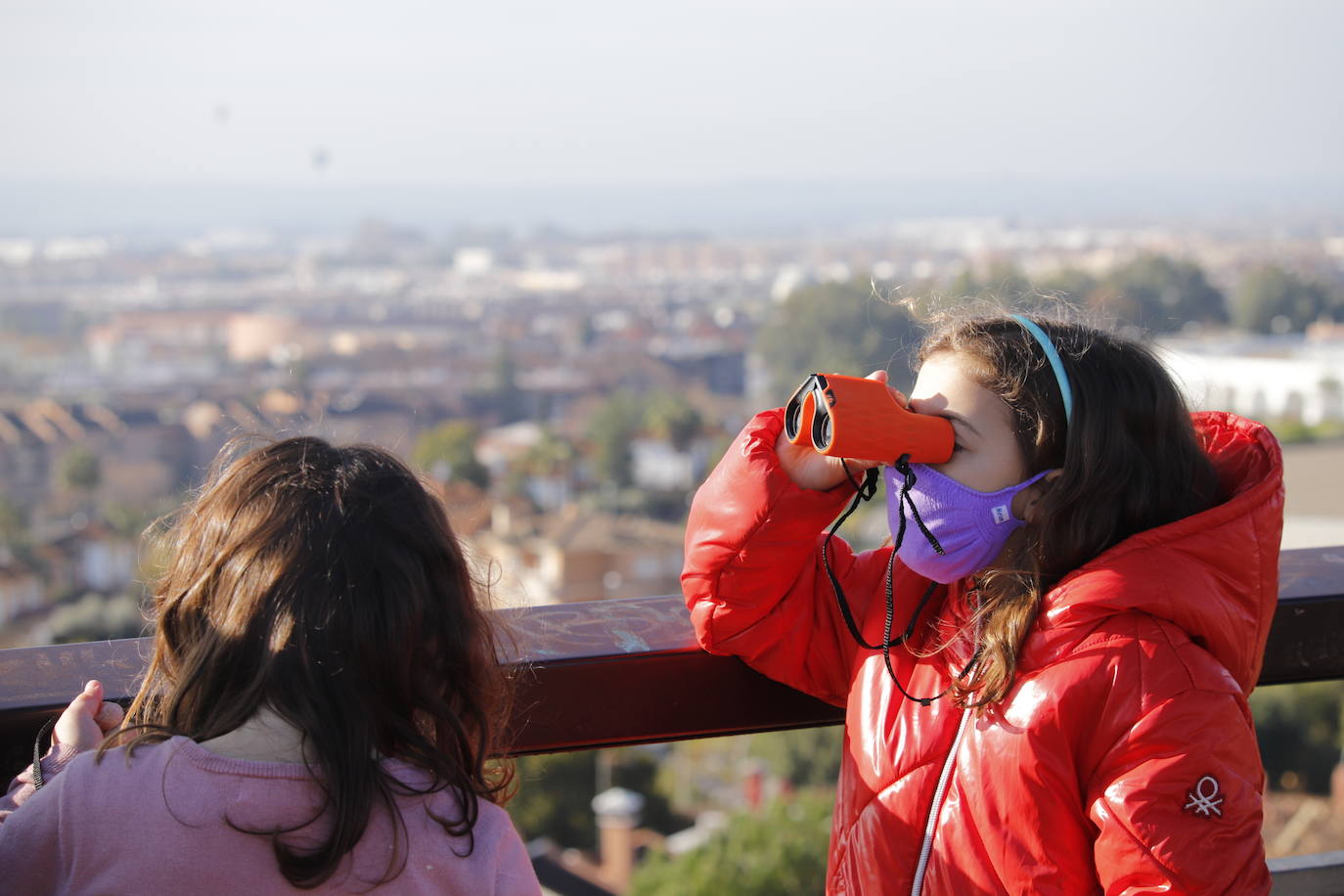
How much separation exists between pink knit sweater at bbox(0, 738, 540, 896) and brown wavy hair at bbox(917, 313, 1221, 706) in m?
0.53

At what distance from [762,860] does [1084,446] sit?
10.5 metres

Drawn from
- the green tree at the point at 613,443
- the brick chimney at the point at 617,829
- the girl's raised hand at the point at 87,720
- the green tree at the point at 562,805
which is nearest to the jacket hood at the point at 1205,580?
the girl's raised hand at the point at 87,720

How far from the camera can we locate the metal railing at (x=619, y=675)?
0.96m

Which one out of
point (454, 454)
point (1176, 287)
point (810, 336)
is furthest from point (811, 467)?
point (810, 336)

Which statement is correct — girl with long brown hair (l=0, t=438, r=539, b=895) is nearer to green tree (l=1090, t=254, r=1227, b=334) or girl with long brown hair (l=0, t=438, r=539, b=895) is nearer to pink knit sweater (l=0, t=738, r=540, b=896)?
pink knit sweater (l=0, t=738, r=540, b=896)

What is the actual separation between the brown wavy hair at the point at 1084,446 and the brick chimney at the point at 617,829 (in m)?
13.5

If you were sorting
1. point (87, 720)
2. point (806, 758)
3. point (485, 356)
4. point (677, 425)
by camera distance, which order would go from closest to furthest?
1. point (87, 720)
2. point (806, 758)
3. point (677, 425)
4. point (485, 356)

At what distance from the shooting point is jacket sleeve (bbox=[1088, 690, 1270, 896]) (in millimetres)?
900

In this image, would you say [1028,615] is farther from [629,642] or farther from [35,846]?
[35,846]

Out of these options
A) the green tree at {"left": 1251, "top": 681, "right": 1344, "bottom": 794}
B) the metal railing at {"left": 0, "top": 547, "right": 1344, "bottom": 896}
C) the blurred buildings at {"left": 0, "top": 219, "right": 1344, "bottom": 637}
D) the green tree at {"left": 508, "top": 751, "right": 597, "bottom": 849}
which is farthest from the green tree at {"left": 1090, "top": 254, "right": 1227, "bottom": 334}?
the metal railing at {"left": 0, "top": 547, "right": 1344, "bottom": 896}

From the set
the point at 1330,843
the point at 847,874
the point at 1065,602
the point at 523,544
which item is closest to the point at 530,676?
the point at 847,874

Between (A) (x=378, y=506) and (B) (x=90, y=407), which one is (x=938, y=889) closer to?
(A) (x=378, y=506)

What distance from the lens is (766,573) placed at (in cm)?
113

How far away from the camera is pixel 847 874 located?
1.07 metres
